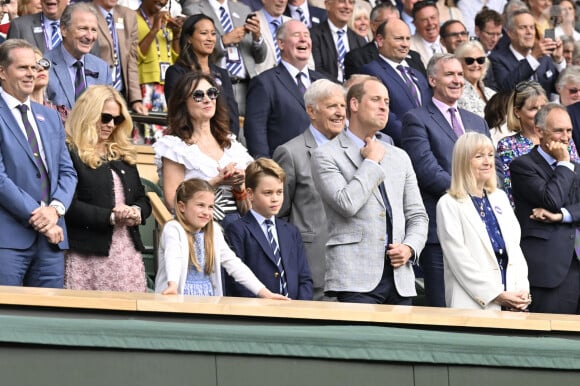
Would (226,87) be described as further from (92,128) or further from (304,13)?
(304,13)

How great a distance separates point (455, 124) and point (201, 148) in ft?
7.64

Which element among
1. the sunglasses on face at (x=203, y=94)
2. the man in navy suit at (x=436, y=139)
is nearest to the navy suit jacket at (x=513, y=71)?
the man in navy suit at (x=436, y=139)

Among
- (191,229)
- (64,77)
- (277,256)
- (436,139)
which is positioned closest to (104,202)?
(191,229)

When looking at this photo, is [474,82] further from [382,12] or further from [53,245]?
[53,245]

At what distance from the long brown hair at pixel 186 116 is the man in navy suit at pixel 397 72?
249 centimetres

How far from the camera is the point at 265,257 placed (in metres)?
8.31


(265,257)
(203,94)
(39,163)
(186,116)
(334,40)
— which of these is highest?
(334,40)

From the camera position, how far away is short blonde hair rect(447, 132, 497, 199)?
8719mm

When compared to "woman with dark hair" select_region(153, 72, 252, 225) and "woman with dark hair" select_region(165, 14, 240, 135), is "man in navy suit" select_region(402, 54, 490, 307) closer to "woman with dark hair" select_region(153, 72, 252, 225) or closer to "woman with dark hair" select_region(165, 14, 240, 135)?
"woman with dark hair" select_region(153, 72, 252, 225)

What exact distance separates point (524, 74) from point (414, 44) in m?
1.27

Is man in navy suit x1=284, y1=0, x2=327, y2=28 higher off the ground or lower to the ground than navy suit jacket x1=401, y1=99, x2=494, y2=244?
higher

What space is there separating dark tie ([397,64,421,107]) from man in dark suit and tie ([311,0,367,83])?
145 cm

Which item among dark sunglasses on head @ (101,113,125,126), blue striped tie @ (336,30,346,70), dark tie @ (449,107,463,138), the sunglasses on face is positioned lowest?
dark tie @ (449,107,463,138)

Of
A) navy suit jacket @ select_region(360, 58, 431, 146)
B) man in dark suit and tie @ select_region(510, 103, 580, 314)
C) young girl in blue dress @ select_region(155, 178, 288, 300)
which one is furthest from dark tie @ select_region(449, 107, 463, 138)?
young girl in blue dress @ select_region(155, 178, 288, 300)
